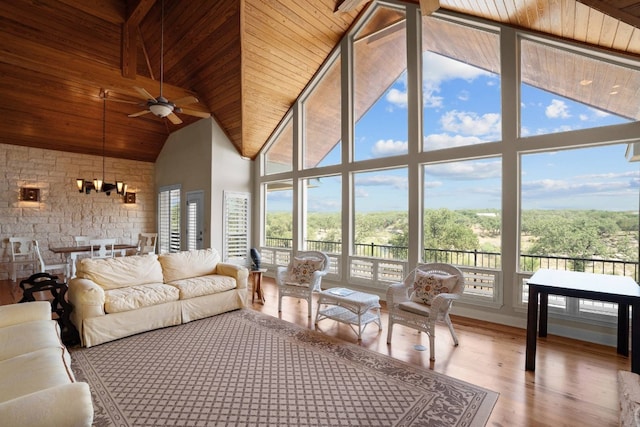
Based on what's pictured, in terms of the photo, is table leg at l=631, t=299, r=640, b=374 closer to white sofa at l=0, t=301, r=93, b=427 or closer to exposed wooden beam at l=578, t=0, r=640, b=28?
exposed wooden beam at l=578, t=0, r=640, b=28

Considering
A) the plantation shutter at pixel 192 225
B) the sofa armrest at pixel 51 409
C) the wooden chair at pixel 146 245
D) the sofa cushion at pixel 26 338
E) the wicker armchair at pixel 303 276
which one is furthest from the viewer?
the plantation shutter at pixel 192 225

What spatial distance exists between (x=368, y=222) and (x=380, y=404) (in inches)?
139

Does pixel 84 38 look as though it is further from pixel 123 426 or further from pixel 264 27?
pixel 123 426

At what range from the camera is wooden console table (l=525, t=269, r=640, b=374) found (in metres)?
2.42

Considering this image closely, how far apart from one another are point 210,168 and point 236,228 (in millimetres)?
1457

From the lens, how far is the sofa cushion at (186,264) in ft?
13.8

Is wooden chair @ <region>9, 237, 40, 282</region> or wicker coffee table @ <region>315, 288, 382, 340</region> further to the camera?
wooden chair @ <region>9, 237, 40, 282</region>

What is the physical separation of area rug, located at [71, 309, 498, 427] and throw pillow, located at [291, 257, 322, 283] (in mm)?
1067

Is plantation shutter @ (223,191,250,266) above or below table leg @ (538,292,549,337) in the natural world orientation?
above

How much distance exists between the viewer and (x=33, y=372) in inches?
67.3

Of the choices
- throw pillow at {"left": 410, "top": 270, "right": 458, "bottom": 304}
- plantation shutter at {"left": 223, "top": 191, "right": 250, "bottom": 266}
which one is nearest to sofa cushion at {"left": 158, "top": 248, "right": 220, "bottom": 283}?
plantation shutter at {"left": 223, "top": 191, "right": 250, "bottom": 266}

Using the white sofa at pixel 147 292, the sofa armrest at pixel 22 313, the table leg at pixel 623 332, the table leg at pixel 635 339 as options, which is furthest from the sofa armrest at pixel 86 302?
the table leg at pixel 623 332

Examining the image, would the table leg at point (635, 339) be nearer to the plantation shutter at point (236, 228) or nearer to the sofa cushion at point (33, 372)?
the sofa cushion at point (33, 372)

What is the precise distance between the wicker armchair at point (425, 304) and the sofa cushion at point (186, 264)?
2717 millimetres
